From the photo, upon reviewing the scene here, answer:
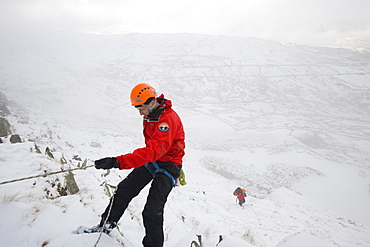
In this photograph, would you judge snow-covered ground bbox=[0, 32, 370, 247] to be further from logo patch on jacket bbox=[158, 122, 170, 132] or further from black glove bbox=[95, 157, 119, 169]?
logo patch on jacket bbox=[158, 122, 170, 132]

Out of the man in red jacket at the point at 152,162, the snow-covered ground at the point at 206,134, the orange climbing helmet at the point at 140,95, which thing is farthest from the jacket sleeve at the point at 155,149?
the snow-covered ground at the point at 206,134

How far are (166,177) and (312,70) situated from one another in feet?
236

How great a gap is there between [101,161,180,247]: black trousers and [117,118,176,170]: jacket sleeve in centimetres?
44

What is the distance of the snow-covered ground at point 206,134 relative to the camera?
3.84m

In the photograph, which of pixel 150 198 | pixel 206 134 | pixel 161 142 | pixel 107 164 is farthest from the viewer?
pixel 206 134

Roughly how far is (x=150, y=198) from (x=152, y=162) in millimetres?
490

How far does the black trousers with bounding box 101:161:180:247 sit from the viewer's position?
8.95ft

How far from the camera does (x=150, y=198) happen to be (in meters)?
2.83

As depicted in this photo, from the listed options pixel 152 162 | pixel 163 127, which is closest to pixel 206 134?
pixel 152 162

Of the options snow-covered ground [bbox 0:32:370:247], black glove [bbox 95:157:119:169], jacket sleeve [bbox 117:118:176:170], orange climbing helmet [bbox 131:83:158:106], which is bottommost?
snow-covered ground [bbox 0:32:370:247]

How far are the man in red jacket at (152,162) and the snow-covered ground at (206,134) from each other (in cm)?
52

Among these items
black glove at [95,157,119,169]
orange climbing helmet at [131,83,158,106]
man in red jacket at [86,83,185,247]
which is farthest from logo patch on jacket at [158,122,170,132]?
black glove at [95,157,119,169]

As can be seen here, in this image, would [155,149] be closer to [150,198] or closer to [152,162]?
[152,162]

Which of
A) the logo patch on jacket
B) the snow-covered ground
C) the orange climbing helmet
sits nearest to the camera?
the logo patch on jacket
